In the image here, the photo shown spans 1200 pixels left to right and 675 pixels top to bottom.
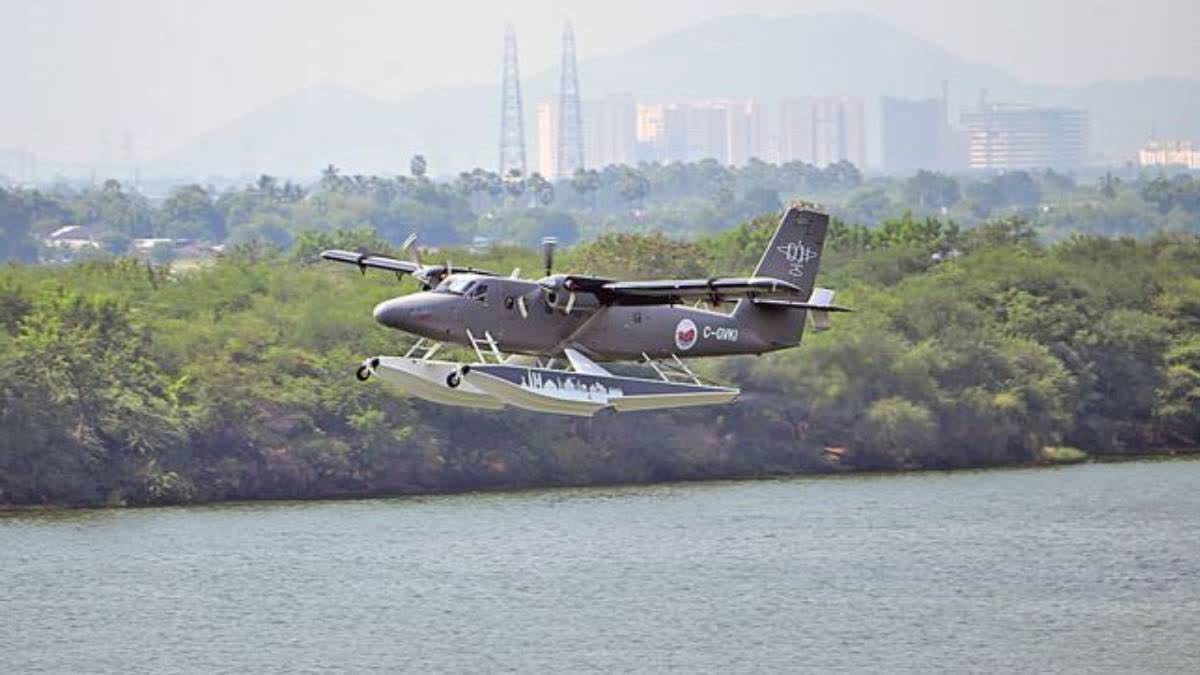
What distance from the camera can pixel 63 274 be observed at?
10356cm

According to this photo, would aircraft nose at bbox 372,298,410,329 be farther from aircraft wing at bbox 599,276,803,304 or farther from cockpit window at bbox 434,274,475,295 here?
aircraft wing at bbox 599,276,803,304

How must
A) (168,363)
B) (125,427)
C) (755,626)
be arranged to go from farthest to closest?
1. (168,363)
2. (125,427)
3. (755,626)

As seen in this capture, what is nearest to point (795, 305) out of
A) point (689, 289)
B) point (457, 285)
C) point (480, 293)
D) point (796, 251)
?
point (796, 251)

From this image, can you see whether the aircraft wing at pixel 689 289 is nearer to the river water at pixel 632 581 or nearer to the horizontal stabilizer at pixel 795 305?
the horizontal stabilizer at pixel 795 305

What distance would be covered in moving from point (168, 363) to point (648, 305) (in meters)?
40.1

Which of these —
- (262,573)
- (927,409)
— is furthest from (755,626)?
(927,409)

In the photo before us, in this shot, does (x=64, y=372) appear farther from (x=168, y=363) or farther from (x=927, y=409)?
(x=927, y=409)

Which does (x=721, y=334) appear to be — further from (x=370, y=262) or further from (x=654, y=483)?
(x=654, y=483)

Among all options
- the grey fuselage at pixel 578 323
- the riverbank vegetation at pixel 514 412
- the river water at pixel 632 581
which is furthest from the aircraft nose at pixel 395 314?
the riverbank vegetation at pixel 514 412

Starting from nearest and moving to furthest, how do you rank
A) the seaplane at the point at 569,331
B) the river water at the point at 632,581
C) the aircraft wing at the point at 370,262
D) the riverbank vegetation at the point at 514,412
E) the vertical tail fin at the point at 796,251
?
the seaplane at the point at 569,331 < the aircraft wing at the point at 370,262 < the vertical tail fin at the point at 796,251 < the river water at the point at 632,581 < the riverbank vegetation at the point at 514,412

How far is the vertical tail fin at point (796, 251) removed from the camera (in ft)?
176

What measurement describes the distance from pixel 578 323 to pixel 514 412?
37520 mm

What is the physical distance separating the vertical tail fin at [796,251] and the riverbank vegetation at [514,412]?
32.5 meters

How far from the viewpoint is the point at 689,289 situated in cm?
4959
